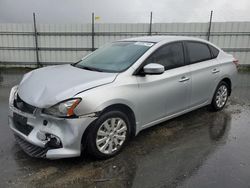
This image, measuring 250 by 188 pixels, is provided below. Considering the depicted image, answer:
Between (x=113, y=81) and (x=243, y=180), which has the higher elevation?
(x=113, y=81)

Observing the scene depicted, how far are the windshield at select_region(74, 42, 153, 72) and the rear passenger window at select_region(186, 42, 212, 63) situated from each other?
0.90 meters

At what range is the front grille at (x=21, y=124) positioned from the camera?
2.89 metres

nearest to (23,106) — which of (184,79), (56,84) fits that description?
(56,84)

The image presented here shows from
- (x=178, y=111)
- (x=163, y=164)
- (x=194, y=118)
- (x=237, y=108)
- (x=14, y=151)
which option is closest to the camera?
(x=163, y=164)

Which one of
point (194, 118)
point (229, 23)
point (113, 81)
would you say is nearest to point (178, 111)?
point (194, 118)

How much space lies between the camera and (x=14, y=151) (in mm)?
3250

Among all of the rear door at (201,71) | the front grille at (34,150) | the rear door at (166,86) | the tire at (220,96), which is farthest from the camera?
the tire at (220,96)

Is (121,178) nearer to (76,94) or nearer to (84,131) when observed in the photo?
(84,131)

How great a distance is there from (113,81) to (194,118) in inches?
90.0

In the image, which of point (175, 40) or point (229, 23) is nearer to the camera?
point (175, 40)

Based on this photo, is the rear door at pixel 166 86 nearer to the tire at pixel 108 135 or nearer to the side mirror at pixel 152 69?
the side mirror at pixel 152 69

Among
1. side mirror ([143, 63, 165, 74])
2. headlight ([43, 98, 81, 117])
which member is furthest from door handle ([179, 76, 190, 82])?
headlight ([43, 98, 81, 117])

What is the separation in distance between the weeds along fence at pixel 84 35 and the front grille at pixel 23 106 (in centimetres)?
765

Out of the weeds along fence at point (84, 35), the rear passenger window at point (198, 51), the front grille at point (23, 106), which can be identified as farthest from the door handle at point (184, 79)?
the weeds along fence at point (84, 35)
